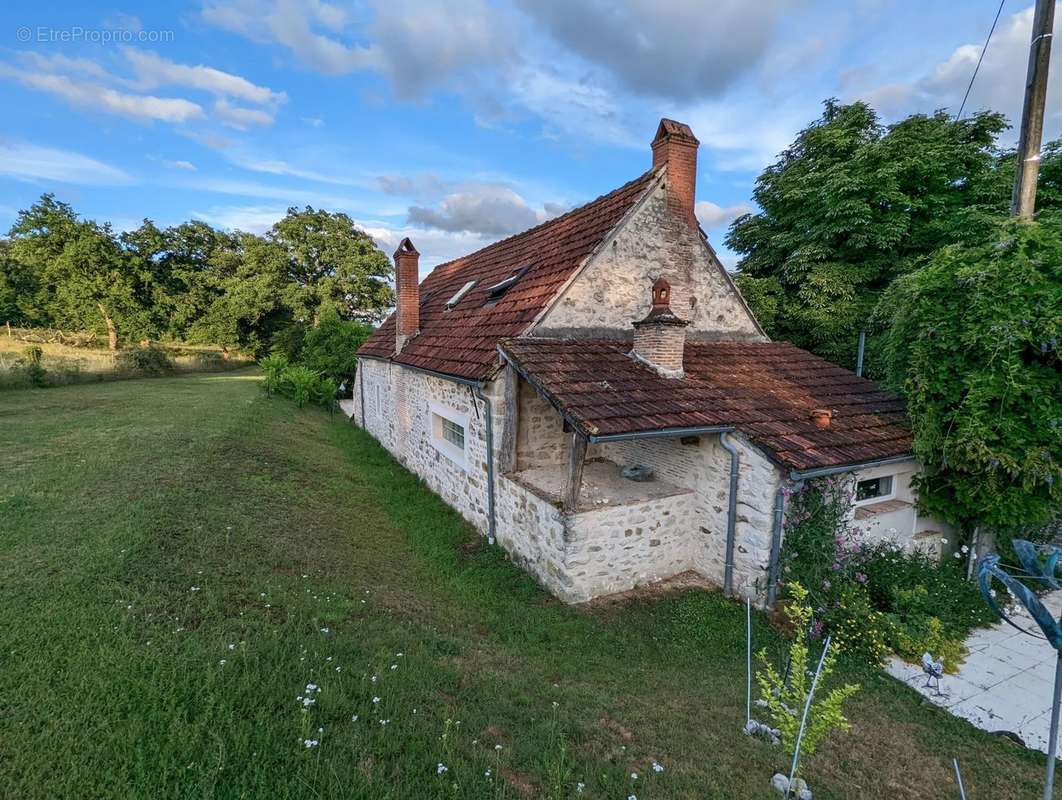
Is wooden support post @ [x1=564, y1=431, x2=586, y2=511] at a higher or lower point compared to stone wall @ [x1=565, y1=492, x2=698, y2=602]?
higher

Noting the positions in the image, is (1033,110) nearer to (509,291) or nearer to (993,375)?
(993,375)

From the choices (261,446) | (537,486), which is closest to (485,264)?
(261,446)

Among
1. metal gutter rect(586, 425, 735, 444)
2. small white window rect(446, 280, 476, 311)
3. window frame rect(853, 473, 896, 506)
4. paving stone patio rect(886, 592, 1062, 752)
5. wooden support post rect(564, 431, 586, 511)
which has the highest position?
small white window rect(446, 280, 476, 311)

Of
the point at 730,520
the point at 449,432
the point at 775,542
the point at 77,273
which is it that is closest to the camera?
the point at 775,542

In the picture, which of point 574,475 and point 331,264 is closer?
point 574,475

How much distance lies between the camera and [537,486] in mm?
7430

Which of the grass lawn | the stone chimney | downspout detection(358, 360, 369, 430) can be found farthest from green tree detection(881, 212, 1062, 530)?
downspout detection(358, 360, 369, 430)

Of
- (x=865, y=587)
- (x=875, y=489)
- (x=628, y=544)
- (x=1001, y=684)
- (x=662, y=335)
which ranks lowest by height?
(x=1001, y=684)

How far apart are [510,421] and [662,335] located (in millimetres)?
2837

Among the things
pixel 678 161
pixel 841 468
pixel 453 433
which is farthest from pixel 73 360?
pixel 841 468

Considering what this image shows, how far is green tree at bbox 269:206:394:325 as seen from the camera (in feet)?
121

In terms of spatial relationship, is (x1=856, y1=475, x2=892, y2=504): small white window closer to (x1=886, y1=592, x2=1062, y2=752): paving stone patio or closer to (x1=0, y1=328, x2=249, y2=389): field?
(x1=886, y1=592, x2=1062, y2=752): paving stone patio

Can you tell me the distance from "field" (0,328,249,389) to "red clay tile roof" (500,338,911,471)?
931 inches

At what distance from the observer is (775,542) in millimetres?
6363
